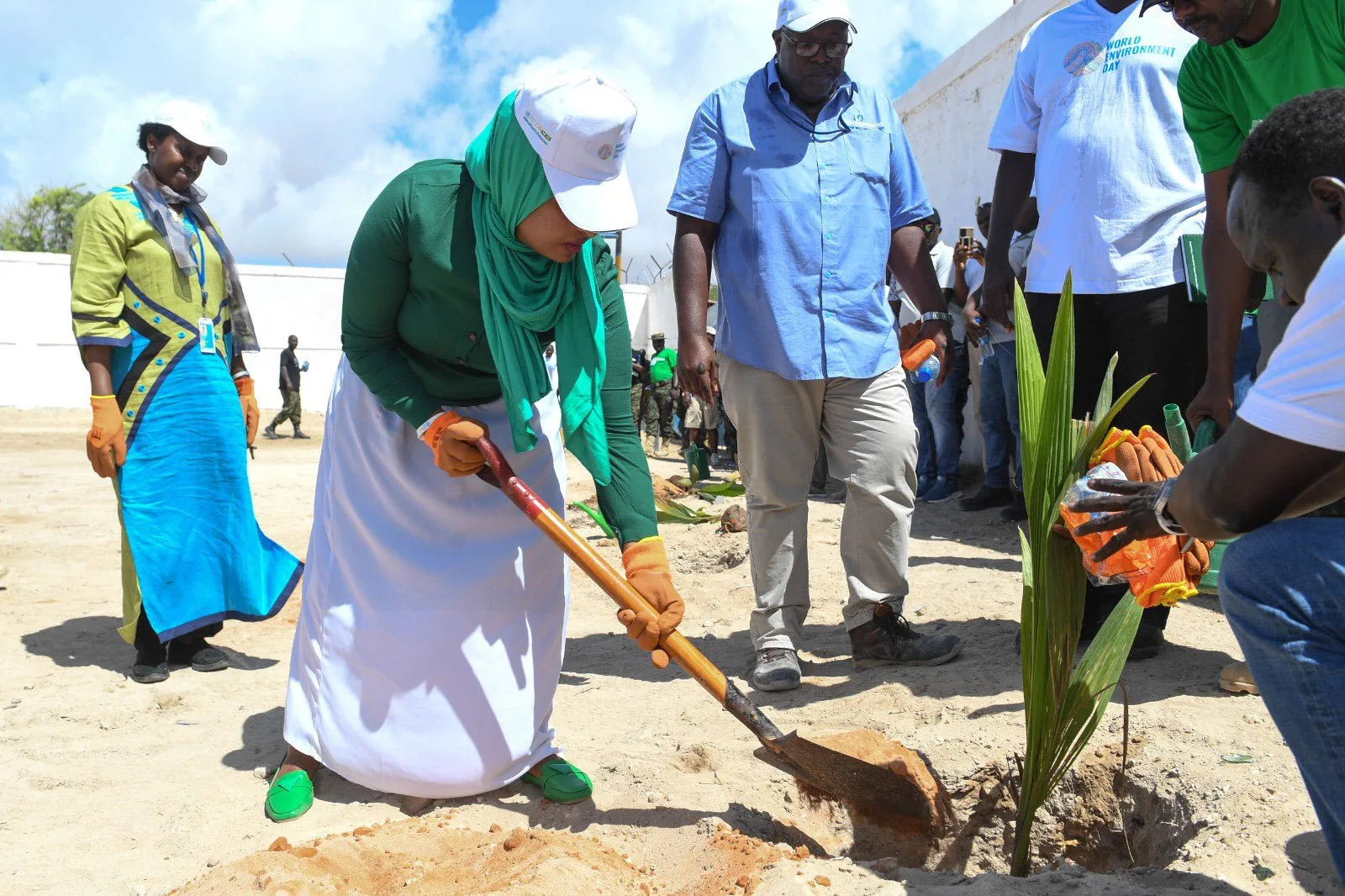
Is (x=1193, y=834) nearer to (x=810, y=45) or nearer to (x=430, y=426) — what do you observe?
(x=430, y=426)

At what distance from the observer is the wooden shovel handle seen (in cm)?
229

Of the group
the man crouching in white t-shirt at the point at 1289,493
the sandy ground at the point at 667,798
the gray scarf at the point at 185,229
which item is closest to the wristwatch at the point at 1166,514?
the man crouching in white t-shirt at the point at 1289,493

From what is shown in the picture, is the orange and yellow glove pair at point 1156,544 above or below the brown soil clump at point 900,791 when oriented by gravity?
above

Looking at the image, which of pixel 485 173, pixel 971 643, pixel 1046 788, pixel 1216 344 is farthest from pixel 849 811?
pixel 485 173

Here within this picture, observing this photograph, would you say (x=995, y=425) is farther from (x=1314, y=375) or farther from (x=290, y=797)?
(x=1314, y=375)

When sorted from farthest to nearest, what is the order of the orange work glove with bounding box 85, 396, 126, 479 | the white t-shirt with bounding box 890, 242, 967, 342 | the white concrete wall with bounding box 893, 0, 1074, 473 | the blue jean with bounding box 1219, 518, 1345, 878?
the white concrete wall with bounding box 893, 0, 1074, 473 < the white t-shirt with bounding box 890, 242, 967, 342 < the orange work glove with bounding box 85, 396, 126, 479 < the blue jean with bounding box 1219, 518, 1345, 878

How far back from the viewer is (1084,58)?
3.12 meters

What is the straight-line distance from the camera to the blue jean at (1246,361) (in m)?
3.21

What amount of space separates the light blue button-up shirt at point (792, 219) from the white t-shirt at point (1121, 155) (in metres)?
0.56

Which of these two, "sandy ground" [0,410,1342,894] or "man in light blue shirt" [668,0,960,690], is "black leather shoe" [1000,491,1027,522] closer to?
"sandy ground" [0,410,1342,894]

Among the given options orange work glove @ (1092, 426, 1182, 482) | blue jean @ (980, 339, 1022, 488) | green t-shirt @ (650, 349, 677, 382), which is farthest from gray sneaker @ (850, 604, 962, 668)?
green t-shirt @ (650, 349, 677, 382)

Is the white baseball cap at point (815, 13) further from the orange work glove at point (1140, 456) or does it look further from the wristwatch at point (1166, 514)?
the wristwatch at point (1166, 514)

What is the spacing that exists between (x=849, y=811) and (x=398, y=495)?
1.30 m

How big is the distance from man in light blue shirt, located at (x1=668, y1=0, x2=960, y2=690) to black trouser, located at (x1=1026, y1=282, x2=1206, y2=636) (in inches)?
19.5
